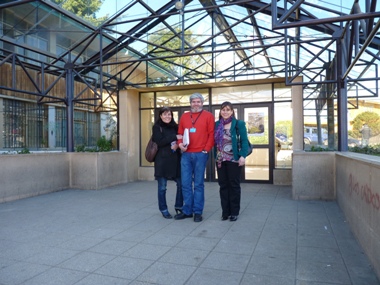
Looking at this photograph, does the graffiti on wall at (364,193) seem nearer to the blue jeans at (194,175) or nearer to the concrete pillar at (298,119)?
the blue jeans at (194,175)

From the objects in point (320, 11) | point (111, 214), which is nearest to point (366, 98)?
point (320, 11)

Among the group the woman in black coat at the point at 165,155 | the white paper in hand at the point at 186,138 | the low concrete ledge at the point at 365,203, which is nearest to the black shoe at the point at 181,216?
the woman in black coat at the point at 165,155

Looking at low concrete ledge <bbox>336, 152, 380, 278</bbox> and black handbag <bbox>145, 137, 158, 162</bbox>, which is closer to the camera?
low concrete ledge <bbox>336, 152, 380, 278</bbox>

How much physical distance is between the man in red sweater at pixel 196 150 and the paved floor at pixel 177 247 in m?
0.43

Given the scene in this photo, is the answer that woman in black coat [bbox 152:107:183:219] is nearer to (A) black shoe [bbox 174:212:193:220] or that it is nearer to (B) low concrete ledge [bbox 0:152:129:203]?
(A) black shoe [bbox 174:212:193:220]

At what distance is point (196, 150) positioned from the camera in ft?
15.9

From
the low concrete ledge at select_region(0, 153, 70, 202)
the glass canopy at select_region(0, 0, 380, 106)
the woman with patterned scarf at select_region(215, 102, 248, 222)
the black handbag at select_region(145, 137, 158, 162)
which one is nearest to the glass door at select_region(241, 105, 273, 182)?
the glass canopy at select_region(0, 0, 380, 106)

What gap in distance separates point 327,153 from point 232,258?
14.1 feet

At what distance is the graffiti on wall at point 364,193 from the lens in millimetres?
2977

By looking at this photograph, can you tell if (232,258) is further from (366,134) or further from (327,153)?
(366,134)

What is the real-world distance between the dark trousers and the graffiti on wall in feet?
5.15

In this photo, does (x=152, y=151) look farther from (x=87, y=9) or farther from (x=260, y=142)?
(x=87, y=9)

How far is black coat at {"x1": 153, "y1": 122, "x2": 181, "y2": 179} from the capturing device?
16.4 ft

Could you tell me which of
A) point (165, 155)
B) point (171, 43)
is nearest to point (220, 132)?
point (165, 155)
